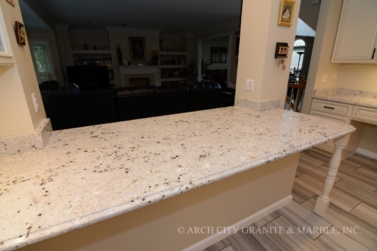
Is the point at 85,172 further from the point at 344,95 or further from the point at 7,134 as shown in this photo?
the point at 344,95

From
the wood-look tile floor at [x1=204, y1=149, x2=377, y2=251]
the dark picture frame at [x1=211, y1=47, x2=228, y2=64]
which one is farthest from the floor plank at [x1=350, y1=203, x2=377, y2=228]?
the dark picture frame at [x1=211, y1=47, x2=228, y2=64]

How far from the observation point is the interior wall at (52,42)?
4816 mm

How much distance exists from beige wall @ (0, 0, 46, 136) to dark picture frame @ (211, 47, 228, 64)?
296 inches

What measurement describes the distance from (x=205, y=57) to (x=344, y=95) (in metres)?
5.86

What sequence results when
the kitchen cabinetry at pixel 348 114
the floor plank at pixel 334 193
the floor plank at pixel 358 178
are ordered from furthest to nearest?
the kitchen cabinetry at pixel 348 114
the floor plank at pixel 358 178
the floor plank at pixel 334 193

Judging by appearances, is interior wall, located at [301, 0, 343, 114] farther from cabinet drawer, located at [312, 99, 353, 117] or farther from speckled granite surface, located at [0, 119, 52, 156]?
speckled granite surface, located at [0, 119, 52, 156]

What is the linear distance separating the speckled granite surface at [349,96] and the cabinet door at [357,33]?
48 centimetres

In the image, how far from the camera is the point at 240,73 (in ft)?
6.10

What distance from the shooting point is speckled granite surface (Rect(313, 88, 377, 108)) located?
2351 mm

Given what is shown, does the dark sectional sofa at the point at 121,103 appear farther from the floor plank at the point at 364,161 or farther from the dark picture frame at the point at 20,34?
the floor plank at the point at 364,161

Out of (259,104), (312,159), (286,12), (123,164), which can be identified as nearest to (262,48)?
(286,12)

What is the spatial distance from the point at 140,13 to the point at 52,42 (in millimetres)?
2654

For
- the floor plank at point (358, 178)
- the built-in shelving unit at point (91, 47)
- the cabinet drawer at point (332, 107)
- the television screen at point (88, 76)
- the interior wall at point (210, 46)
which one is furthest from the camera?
the interior wall at point (210, 46)

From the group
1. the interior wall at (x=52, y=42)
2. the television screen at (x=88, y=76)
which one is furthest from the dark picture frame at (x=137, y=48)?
the interior wall at (x=52, y=42)
